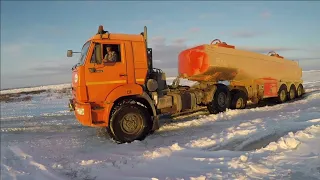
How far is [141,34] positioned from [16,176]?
4.96 m

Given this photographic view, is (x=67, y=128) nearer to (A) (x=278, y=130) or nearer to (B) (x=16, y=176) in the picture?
(B) (x=16, y=176)

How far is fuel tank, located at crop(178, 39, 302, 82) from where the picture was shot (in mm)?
10617

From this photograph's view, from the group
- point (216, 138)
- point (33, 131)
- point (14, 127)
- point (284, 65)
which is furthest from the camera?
point (284, 65)

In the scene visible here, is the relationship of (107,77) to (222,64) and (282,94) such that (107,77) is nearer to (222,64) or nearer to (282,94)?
(222,64)

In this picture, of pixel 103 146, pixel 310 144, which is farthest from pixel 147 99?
pixel 310 144

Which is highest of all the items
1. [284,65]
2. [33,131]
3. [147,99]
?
[284,65]

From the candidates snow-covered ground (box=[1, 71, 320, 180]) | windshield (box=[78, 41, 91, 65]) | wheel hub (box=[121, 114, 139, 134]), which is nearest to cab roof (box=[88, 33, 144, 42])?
windshield (box=[78, 41, 91, 65])

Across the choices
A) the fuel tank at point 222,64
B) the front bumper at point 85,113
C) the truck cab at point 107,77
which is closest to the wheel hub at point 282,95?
the fuel tank at point 222,64

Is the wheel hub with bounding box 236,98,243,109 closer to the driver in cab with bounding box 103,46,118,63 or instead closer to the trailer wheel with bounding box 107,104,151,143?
the trailer wheel with bounding box 107,104,151,143

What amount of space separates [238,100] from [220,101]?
1409mm

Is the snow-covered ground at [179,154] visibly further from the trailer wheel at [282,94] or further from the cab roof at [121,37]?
the trailer wheel at [282,94]

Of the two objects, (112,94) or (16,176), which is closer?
(16,176)

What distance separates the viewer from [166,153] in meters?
5.66

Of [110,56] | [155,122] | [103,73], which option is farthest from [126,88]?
[155,122]
